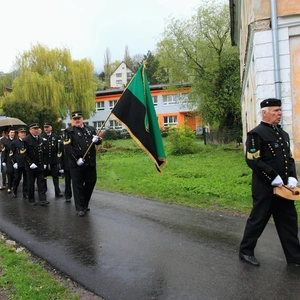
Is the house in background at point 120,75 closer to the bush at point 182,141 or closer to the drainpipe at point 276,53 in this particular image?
the bush at point 182,141

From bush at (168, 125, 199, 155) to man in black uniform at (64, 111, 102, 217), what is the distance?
46.5 feet

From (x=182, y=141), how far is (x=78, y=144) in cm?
1454

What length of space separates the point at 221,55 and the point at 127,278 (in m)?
24.7

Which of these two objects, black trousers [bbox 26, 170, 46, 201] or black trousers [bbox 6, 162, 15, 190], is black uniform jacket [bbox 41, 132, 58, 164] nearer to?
black trousers [bbox 26, 170, 46, 201]

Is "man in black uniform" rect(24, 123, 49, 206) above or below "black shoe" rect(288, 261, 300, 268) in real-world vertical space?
above

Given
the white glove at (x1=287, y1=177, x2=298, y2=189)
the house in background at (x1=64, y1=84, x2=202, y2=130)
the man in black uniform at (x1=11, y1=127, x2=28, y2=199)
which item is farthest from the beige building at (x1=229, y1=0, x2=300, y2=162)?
the house in background at (x1=64, y1=84, x2=202, y2=130)

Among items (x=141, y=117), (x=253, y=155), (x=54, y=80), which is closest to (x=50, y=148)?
(x=141, y=117)

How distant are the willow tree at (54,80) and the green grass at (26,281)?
33684mm

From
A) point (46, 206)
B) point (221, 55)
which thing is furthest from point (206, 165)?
point (221, 55)

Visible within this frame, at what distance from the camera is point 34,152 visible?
8.42 metres

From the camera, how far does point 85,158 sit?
7.12m

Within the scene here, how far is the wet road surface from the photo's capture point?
3659 millimetres

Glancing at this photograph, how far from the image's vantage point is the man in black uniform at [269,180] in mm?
4102

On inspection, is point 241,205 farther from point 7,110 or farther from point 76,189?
point 7,110
